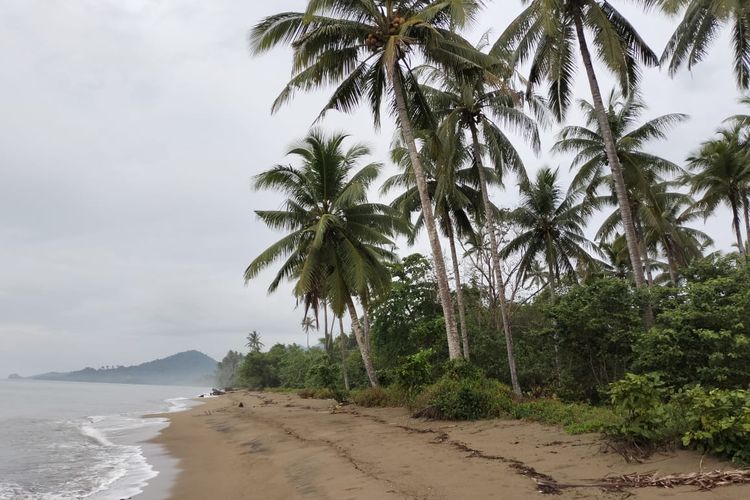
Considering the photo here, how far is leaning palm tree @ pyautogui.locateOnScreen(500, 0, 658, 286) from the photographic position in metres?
12.0

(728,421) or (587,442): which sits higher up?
(728,421)

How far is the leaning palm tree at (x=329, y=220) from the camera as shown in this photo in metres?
16.2

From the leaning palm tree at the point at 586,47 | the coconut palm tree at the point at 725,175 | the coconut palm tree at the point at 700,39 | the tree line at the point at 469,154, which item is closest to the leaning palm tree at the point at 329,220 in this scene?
the tree line at the point at 469,154

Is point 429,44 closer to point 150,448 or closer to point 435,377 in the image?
point 435,377

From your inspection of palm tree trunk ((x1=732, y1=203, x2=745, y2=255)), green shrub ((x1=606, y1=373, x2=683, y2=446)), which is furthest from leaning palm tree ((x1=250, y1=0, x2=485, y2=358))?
palm tree trunk ((x1=732, y1=203, x2=745, y2=255))

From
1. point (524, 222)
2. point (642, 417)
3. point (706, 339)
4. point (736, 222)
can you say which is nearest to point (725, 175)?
point (736, 222)

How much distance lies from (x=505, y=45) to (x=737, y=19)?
649cm

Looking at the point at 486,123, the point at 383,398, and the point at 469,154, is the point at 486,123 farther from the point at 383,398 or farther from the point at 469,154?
the point at 383,398

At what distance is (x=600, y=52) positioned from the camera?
40.7ft

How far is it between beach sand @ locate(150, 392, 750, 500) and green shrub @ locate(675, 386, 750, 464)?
0.16 meters

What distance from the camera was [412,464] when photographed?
6508mm

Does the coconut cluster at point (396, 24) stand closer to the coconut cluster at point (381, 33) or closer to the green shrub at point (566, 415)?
the coconut cluster at point (381, 33)

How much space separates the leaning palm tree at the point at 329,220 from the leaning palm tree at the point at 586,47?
635 cm

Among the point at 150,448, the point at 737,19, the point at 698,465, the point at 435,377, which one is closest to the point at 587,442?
the point at 698,465
